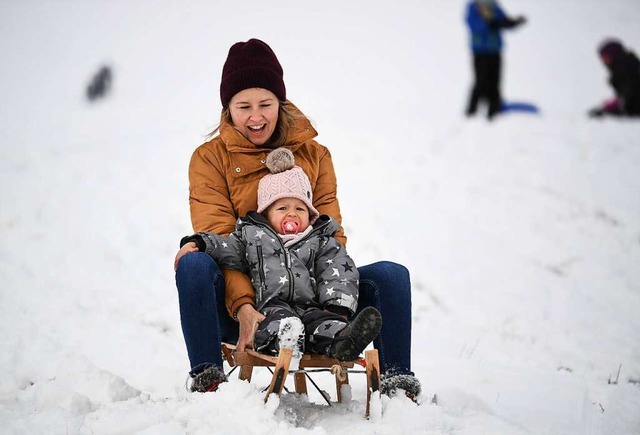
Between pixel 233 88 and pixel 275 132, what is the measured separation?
286 mm

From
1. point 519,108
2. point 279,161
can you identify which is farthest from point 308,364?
point 519,108

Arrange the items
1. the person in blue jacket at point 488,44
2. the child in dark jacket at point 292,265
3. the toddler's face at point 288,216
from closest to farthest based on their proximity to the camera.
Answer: the child in dark jacket at point 292,265, the toddler's face at point 288,216, the person in blue jacket at point 488,44

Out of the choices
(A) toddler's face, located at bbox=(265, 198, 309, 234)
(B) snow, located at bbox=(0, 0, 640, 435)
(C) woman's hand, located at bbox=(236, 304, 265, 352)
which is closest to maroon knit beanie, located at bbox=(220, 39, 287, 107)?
(A) toddler's face, located at bbox=(265, 198, 309, 234)

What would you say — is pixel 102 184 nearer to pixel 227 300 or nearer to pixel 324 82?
pixel 227 300

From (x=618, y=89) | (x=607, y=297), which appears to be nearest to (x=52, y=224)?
(x=607, y=297)

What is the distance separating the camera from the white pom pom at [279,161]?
2.93 m

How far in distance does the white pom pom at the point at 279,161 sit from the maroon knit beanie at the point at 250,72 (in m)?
0.35

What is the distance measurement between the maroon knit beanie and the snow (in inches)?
55.6

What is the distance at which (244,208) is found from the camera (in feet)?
9.80

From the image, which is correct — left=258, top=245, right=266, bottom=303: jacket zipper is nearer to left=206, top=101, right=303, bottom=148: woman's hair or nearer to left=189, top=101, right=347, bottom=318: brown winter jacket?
left=189, top=101, right=347, bottom=318: brown winter jacket

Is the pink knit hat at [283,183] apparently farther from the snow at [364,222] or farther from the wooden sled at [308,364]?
the snow at [364,222]

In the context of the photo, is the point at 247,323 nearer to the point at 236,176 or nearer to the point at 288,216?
the point at 288,216

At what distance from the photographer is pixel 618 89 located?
1027 cm

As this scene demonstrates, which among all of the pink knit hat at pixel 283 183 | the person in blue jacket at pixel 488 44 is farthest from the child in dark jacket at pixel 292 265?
the person in blue jacket at pixel 488 44
